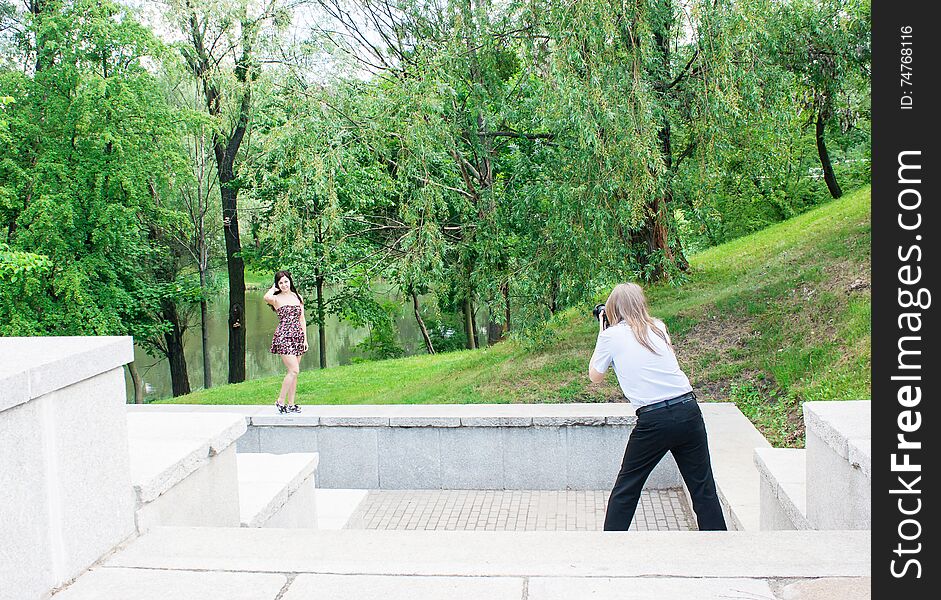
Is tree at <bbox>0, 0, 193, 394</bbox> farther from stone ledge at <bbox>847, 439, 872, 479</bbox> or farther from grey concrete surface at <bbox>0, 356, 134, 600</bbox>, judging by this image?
stone ledge at <bbox>847, 439, 872, 479</bbox>

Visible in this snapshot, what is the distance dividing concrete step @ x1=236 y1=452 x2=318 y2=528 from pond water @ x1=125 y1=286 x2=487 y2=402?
21.6 metres

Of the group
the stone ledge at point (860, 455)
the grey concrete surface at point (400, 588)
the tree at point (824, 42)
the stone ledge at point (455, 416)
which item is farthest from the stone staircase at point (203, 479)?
the tree at point (824, 42)

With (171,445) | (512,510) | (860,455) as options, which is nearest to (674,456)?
(860,455)

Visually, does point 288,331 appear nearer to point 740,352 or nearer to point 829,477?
point 740,352

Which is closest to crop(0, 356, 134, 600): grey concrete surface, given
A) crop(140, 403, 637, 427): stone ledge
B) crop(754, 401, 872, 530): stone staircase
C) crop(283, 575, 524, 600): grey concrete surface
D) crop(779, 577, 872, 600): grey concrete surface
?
crop(283, 575, 524, 600): grey concrete surface

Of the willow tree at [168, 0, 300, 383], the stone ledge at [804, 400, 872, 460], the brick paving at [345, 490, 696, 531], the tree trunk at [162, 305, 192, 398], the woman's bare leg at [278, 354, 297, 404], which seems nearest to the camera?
the stone ledge at [804, 400, 872, 460]

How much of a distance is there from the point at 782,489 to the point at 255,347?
2879 cm

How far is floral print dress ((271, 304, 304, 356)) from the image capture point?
853 centimetres

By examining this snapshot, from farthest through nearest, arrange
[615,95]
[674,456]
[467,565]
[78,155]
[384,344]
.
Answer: [384,344], [78,155], [615,95], [674,456], [467,565]

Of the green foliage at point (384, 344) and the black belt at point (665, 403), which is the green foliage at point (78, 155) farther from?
the black belt at point (665, 403)

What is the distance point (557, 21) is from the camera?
953cm

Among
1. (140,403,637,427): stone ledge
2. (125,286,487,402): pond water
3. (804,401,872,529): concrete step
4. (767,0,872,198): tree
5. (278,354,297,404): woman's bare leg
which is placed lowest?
(125,286,487,402): pond water

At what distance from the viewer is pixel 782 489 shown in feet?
13.8
